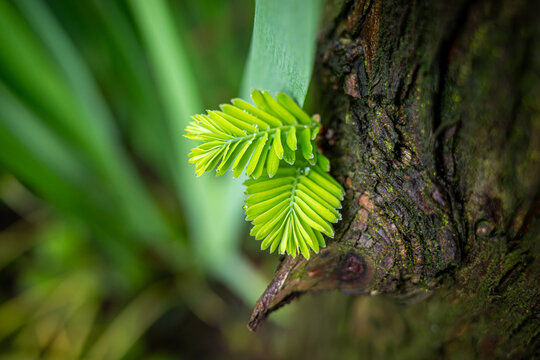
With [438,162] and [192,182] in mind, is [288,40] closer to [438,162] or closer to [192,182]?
[438,162]

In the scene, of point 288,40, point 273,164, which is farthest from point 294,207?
point 288,40

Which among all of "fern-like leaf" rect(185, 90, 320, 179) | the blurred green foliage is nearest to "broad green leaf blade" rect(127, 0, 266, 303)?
the blurred green foliage

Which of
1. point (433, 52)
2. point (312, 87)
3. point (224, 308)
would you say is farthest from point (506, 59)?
point (224, 308)

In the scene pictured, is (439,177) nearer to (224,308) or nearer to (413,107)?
(413,107)

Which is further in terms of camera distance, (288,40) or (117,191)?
(117,191)

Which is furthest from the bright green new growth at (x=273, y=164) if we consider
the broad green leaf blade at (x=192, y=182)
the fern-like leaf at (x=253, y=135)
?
the broad green leaf blade at (x=192, y=182)
